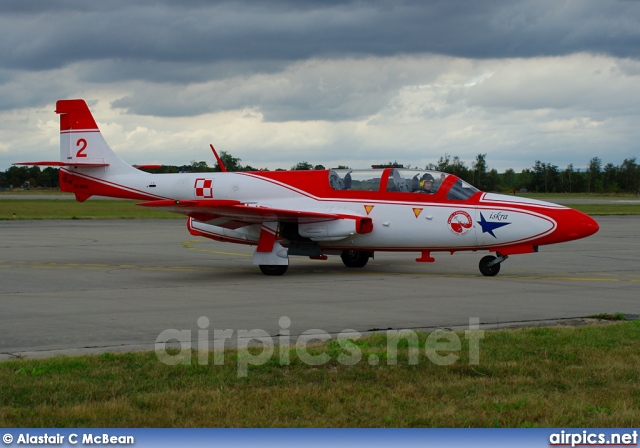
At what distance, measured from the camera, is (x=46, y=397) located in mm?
6305

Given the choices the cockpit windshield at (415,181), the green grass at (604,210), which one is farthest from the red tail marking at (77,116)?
the green grass at (604,210)

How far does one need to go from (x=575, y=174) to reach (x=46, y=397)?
5531 inches

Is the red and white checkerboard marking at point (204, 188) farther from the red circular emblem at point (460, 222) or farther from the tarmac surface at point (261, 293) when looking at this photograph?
the red circular emblem at point (460, 222)

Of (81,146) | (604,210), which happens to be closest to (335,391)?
(81,146)

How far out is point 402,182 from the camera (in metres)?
17.5

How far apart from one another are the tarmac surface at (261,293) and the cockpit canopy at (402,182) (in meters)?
1.80

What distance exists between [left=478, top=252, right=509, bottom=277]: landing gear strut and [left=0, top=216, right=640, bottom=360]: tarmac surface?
0.27m

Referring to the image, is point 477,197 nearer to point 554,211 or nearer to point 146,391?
point 554,211

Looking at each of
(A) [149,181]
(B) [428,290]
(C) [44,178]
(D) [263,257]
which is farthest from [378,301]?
(C) [44,178]

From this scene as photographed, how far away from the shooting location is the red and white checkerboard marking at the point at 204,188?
63.1ft

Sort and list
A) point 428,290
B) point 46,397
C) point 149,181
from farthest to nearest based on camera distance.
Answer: point 149,181, point 428,290, point 46,397

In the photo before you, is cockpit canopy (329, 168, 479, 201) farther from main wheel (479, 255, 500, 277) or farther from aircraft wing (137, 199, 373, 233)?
main wheel (479, 255, 500, 277)

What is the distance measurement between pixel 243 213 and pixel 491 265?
17.5ft

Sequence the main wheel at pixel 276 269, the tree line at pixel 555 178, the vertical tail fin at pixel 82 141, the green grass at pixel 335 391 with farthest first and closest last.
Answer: the tree line at pixel 555 178 < the vertical tail fin at pixel 82 141 < the main wheel at pixel 276 269 < the green grass at pixel 335 391
